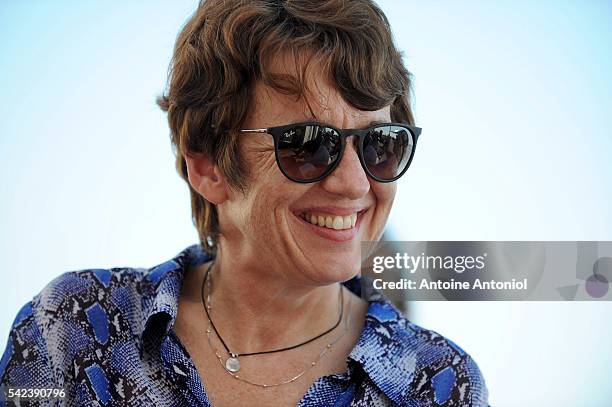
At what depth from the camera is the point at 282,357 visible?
248 cm

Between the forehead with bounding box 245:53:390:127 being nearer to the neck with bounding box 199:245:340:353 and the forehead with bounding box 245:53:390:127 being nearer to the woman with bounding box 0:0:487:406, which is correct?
the woman with bounding box 0:0:487:406

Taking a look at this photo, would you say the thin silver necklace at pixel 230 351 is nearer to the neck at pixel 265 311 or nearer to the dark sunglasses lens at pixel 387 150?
the neck at pixel 265 311

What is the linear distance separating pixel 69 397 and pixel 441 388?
112cm

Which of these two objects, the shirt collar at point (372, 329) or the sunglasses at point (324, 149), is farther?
the shirt collar at point (372, 329)

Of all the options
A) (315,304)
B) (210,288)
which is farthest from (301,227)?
(210,288)

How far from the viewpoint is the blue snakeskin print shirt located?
2.28 m

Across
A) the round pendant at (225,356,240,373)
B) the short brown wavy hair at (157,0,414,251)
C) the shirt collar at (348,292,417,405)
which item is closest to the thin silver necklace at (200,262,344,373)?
the round pendant at (225,356,240,373)

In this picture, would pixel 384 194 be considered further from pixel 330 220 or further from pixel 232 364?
pixel 232 364

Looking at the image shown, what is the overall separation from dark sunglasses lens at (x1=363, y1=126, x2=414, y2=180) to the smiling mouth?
16cm

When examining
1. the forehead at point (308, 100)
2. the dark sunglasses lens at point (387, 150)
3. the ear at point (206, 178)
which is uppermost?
the forehead at point (308, 100)

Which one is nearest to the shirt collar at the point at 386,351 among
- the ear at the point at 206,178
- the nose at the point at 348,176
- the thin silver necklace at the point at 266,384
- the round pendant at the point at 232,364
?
the thin silver necklace at the point at 266,384

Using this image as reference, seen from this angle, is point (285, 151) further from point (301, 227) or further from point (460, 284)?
point (460, 284)

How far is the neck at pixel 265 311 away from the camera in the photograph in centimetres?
246

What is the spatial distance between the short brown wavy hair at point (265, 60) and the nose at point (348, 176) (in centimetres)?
15
